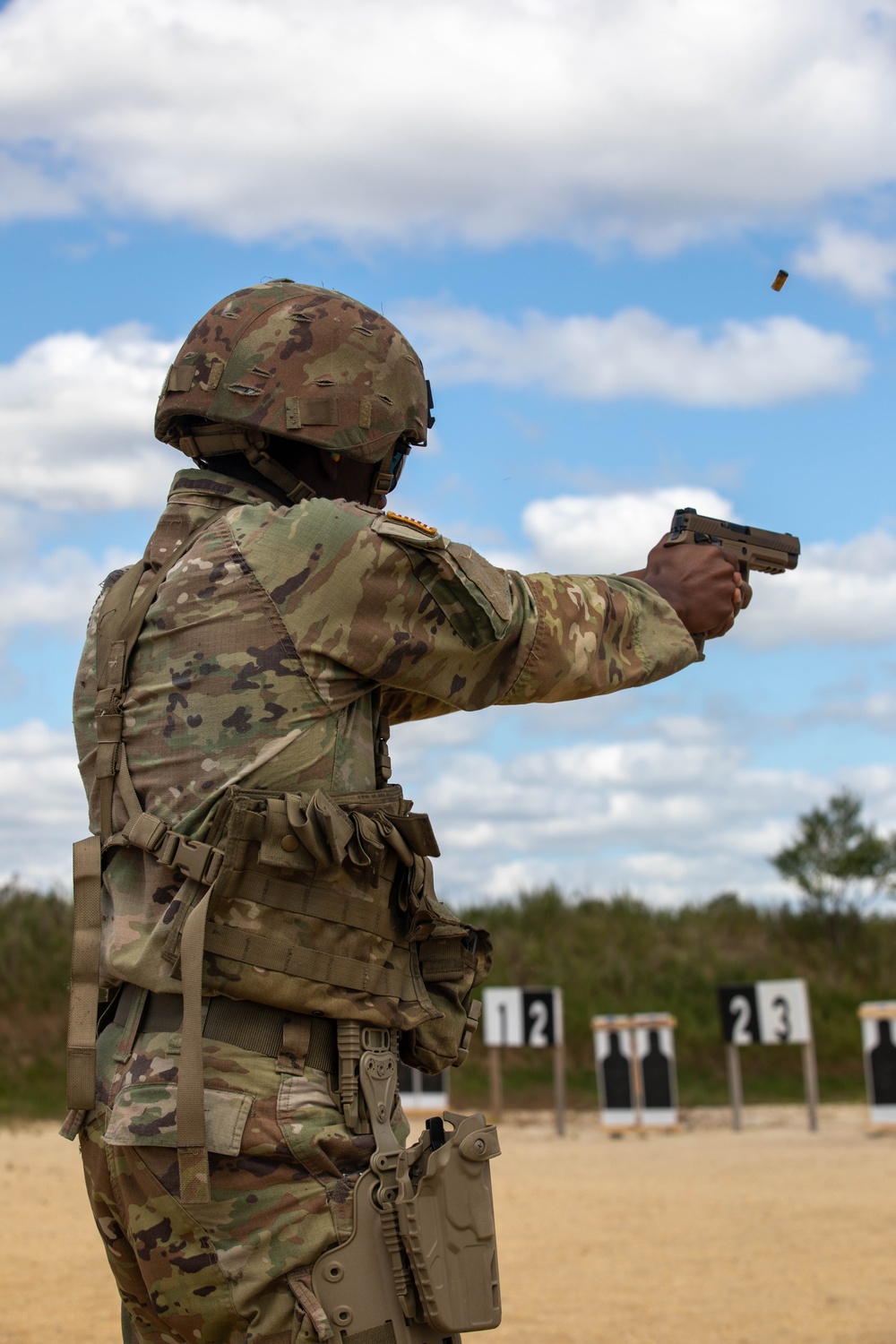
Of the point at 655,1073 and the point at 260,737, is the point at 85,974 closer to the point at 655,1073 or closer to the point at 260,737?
the point at 260,737

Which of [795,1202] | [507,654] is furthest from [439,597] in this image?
[795,1202]

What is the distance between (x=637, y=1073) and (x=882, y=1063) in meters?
2.22

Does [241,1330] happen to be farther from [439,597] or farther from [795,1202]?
[795,1202]

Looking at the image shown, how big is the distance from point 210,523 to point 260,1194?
1275mm

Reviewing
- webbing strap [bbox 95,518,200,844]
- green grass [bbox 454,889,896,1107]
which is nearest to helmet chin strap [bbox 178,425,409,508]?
webbing strap [bbox 95,518,200,844]

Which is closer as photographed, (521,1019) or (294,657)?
(294,657)

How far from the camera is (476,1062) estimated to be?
17.9 metres

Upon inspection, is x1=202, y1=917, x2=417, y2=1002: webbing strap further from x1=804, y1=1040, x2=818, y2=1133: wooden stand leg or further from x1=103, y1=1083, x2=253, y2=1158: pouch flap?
x1=804, y1=1040, x2=818, y2=1133: wooden stand leg

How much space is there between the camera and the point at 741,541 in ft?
11.8

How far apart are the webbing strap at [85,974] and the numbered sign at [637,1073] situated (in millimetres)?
12164

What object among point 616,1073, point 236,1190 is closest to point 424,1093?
point 616,1073

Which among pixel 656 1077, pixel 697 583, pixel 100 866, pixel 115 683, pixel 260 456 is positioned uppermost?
pixel 260 456

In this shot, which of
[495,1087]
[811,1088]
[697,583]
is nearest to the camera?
[697,583]

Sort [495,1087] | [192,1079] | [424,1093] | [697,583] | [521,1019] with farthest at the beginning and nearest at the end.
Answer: [495,1087]
[424,1093]
[521,1019]
[697,583]
[192,1079]
